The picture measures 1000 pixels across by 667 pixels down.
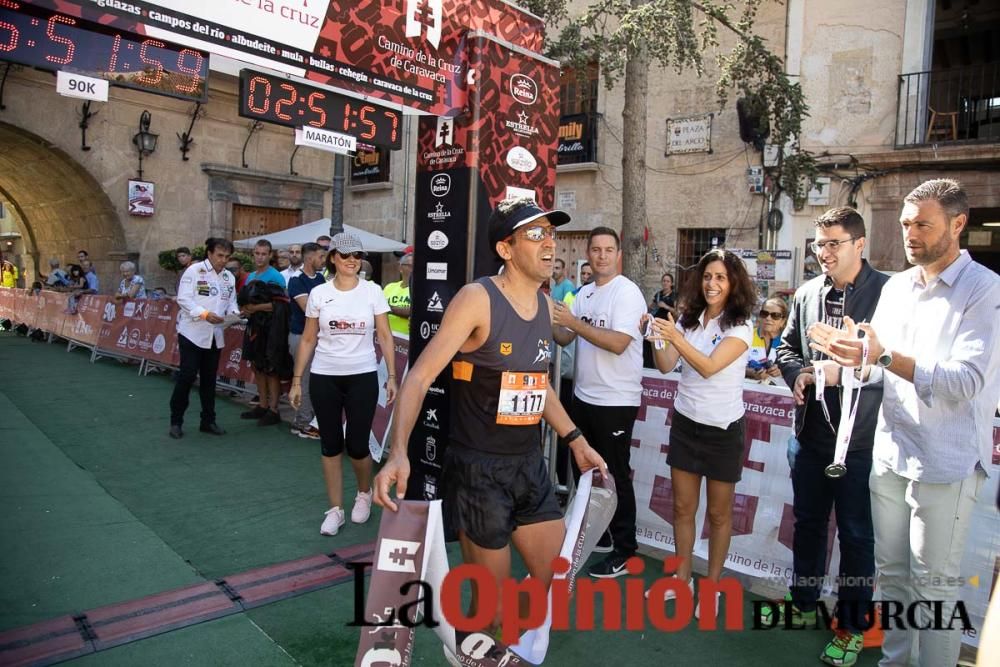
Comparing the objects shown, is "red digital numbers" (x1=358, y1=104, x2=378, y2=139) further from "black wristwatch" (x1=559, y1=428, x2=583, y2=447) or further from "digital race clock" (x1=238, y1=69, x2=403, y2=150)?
"black wristwatch" (x1=559, y1=428, x2=583, y2=447)

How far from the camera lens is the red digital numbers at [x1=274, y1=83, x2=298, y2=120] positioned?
4641mm

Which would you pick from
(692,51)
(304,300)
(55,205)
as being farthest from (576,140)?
(55,205)

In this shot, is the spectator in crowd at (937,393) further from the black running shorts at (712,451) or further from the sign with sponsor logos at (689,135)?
the sign with sponsor logos at (689,135)

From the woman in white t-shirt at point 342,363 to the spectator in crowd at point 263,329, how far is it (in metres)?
3.06

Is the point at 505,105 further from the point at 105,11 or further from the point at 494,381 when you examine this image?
the point at 494,381

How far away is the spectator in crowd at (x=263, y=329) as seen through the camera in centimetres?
763

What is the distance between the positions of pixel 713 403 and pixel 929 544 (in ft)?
3.78

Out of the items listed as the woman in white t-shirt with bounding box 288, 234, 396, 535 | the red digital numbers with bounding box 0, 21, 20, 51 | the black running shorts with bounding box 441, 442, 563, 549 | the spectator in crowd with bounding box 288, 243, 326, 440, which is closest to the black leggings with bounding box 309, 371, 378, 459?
the woman in white t-shirt with bounding box 288, 234, 396, 535

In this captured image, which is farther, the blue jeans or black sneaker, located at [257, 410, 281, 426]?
black sneaker, located at [257, 410, 281, 426]

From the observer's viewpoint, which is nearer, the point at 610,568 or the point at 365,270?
the point at 610,568

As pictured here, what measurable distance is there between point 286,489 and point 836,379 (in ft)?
13.9

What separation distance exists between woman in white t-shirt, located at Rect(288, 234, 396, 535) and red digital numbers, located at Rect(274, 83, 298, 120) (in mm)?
918

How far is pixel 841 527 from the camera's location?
131 inches

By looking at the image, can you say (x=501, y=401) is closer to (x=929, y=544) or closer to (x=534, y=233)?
(x=534, y=233)
